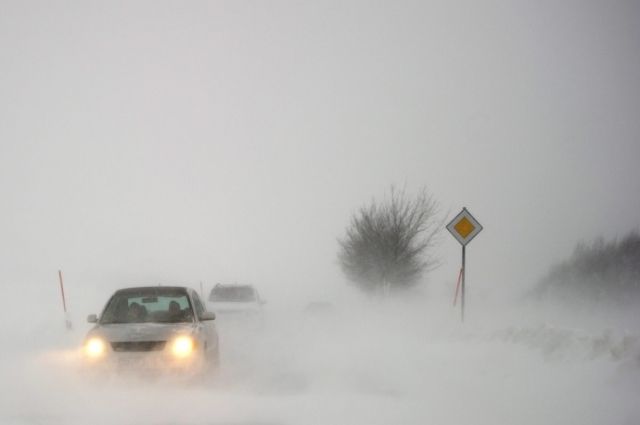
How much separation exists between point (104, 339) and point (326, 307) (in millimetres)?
27354

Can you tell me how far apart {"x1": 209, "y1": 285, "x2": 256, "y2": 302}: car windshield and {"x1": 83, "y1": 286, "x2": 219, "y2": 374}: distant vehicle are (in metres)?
8.51

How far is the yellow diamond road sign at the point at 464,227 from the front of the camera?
43.2 ft

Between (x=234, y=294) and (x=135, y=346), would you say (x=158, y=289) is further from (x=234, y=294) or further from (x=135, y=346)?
(x=234, y=294)

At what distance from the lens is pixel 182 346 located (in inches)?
325

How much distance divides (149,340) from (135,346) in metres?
0.18

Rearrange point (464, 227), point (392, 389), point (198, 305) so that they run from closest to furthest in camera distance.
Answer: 1. point (392, 389)
2. point (198, 305)
3. point (464, 227)

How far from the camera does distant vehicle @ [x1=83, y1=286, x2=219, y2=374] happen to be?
8016 mm

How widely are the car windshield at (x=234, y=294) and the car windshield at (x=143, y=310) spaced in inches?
326

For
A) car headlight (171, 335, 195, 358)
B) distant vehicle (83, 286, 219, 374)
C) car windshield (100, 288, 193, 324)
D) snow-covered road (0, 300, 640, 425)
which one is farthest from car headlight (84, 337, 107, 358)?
car windshield (100, 288, 193, 324)

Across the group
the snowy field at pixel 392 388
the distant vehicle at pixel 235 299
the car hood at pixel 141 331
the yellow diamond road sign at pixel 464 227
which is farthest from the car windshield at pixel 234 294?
the car hood at pixel 141 331

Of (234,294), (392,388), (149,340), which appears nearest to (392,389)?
(392,388)

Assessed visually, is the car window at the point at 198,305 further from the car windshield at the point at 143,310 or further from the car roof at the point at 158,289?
the car roof at the point at 158,289

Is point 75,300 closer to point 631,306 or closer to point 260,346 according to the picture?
point 260,346

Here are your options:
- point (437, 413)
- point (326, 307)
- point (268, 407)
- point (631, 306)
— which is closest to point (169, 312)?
point (268, 407)
